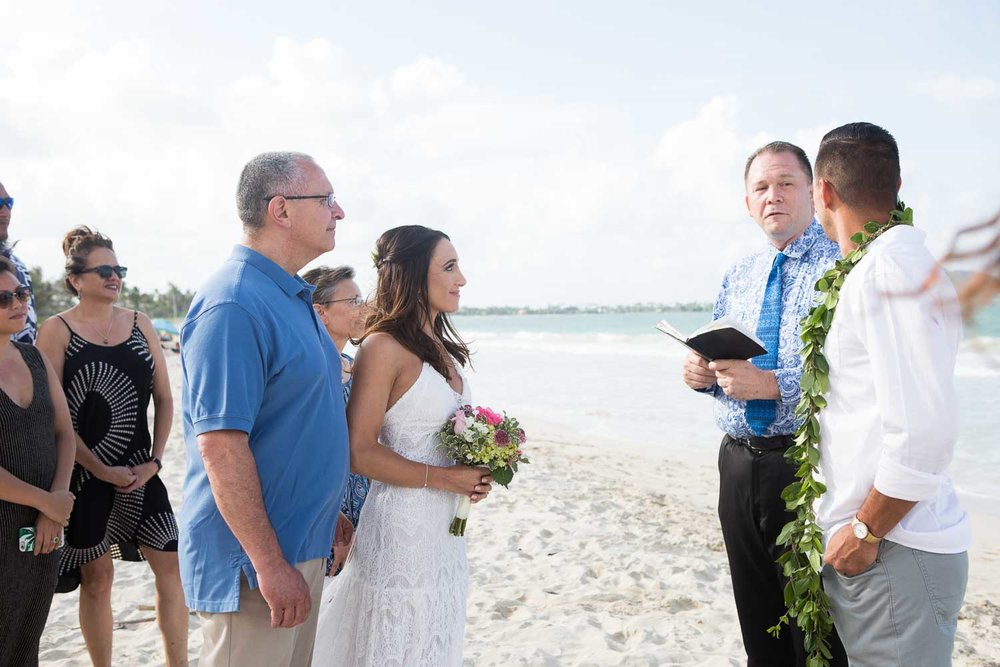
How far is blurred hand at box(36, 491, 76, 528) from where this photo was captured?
A: 3.38 m

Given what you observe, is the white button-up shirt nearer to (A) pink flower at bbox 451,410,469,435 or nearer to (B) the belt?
(B) the belt

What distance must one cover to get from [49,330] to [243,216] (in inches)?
80.1

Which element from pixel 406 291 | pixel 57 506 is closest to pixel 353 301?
pixel 406 291

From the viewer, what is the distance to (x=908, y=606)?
7.82 feet

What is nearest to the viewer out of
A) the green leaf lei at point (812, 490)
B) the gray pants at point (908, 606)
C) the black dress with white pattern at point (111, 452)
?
the gray pants at point (908, 606)

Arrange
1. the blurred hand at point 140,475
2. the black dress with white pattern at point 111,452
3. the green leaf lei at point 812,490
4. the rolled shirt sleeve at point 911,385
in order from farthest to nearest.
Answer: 1. the blurred hand at point 140,475
2. the black dress with white pattern at point 111,452
3. the green leaf lei at point 812,490
4. the rolled shirt sleeve at point 911,385

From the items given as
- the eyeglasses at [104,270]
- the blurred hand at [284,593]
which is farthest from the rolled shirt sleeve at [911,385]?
the eyeglasses at [104,270]

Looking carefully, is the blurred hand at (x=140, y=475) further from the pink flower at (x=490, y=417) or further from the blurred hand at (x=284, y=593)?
the pink flower at (x=490, y=417)

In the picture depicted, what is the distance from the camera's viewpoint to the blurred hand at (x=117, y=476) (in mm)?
4094

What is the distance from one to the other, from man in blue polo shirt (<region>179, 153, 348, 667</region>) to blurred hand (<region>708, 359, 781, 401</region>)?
5.44ft

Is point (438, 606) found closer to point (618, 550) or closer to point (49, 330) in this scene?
point (49, 330)

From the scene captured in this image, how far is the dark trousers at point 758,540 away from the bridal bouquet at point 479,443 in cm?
98

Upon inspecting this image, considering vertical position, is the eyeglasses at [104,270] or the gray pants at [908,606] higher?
the eyeglasses at [104,270]

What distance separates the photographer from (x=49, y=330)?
4117 mm
